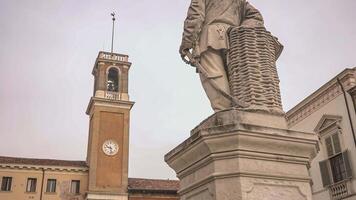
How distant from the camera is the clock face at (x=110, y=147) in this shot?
39.2 metres

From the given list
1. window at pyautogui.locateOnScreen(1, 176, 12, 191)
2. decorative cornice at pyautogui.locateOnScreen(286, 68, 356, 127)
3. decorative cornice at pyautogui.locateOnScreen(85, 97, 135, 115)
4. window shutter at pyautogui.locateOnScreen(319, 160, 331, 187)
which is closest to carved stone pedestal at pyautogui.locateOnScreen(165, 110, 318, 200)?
decorative cornice at pyautogui.locateOnScreen(286, 68, 356, 127)

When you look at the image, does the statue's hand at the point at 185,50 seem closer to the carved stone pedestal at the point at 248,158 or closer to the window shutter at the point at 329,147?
the carved stone pedestal at the point at 248,158

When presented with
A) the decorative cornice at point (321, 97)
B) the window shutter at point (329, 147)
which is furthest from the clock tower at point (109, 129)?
the window shutter at point (329, 147)

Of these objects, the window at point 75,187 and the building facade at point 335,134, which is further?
the window at point 75,187

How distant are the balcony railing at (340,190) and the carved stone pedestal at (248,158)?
574 inches

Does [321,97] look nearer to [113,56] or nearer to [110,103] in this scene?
[110,103]

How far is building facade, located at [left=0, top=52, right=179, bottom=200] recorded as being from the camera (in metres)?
36.4

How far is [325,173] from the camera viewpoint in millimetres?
18750

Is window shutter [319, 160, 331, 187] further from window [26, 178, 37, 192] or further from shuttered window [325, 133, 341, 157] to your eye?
window [26, 178, 37, 192]

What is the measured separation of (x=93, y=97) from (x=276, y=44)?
36.9m

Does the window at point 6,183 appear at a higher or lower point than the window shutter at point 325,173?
higher

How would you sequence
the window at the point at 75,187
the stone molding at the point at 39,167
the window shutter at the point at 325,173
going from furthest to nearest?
1. the window at the point at 75,187
2. the stone molding at the point at 39,167
3. the window shutter at the point at 325,173

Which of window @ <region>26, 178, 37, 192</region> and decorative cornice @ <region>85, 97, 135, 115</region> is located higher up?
decorative cornice @ <region>85, 97, 135, 115</region>

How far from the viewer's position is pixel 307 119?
2053 cm
